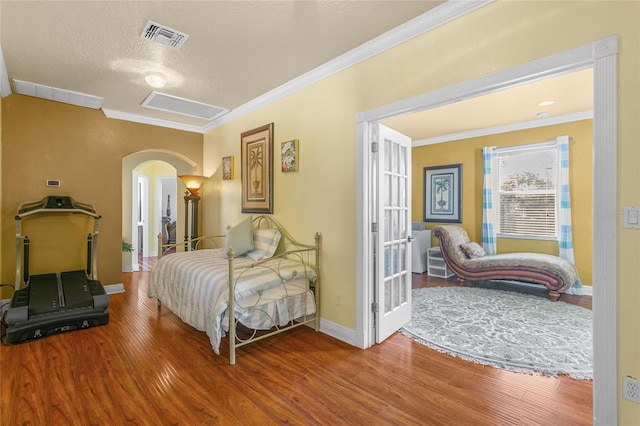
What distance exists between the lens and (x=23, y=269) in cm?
380

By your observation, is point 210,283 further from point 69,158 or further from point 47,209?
A: point 69,158

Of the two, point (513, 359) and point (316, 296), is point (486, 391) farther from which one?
point (316, 296)

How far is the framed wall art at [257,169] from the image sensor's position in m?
3.80

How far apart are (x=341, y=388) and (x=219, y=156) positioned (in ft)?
13.2

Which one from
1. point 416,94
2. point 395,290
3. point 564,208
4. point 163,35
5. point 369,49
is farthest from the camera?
point 564,208

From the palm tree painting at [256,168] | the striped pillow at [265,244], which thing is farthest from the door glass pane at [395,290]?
the palm tree painting at [256,168]

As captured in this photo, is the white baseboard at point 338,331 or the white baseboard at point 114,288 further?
the white baseboard at point 114,288

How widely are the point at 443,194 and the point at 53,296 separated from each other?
19.9ft

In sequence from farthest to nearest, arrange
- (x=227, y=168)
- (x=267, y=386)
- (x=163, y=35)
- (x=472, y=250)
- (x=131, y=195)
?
(x=131, y=195), (x=472, y=250), (x=227, y=168), (x=163, y=35), (x=267, y=386)

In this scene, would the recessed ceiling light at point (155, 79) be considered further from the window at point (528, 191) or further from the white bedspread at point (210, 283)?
the window at point (528, 191)

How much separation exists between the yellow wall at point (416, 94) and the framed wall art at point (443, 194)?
3.68 m

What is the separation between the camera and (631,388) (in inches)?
59.0

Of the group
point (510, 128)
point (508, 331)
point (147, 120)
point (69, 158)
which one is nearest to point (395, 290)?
point (508, 331)

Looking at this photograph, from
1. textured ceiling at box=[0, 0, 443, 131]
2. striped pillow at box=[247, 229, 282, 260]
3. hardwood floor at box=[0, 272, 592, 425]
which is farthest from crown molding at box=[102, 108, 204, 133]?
hardwood floor at box=[0, 272, 592, 425]
